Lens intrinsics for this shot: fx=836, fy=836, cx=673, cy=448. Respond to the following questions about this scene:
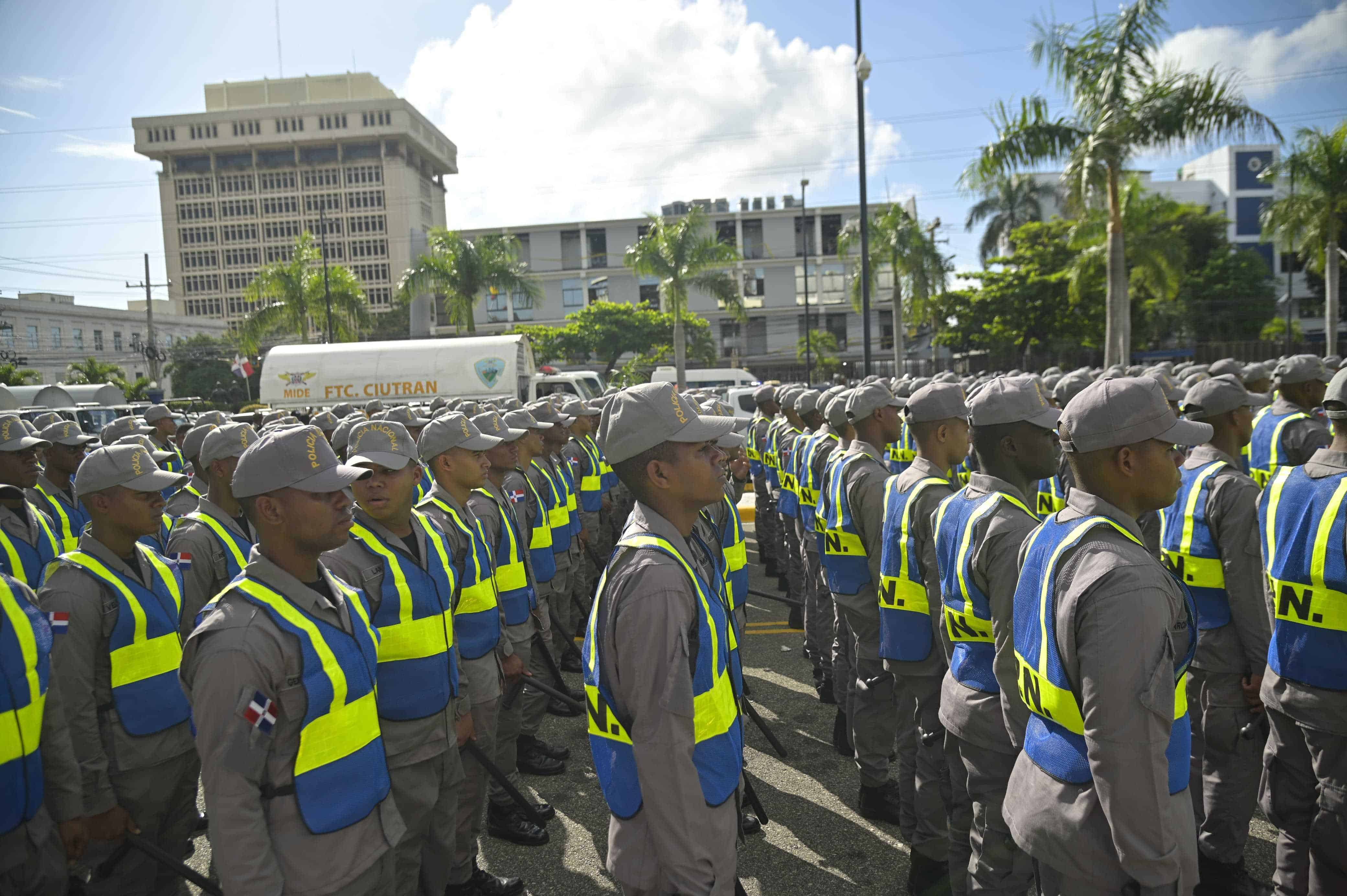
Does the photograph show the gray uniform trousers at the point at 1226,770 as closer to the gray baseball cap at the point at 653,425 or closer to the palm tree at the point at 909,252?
the gray baseball cap at the point at 653,425

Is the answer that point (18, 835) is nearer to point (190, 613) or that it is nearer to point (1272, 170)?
point (190, 613)

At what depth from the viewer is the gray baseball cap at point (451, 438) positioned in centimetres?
479

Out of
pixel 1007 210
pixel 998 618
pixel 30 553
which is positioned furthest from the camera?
pixel 1007 210

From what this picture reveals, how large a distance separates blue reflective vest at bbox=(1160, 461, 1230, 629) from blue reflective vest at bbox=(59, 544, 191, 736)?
4725mm

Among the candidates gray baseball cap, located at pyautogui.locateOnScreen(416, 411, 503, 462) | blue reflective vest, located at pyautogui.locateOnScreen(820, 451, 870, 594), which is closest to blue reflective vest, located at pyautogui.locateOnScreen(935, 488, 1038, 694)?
blue reflective vest, located at pyautogui.locateOnScreen(820, 451, 870, 594)

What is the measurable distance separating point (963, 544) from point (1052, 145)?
60.2ft

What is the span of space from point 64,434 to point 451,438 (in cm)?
378

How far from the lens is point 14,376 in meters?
40.2

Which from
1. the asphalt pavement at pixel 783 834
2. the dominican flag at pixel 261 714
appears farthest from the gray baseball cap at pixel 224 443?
the dominican flag at pixel 261 714

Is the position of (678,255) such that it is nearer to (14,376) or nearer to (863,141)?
(863,141)

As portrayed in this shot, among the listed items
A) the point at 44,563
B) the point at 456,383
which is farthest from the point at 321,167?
the point at 44,563

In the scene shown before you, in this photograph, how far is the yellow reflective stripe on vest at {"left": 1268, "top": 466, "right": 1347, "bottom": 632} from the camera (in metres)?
3.37

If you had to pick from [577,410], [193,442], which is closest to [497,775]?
[193,442]

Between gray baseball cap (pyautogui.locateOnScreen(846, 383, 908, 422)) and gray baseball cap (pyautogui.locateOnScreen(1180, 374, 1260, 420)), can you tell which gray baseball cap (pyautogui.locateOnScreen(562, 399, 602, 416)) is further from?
gray baseball cap (pyautogui.locateOnScreen(1180, 374, 1260, 420))
